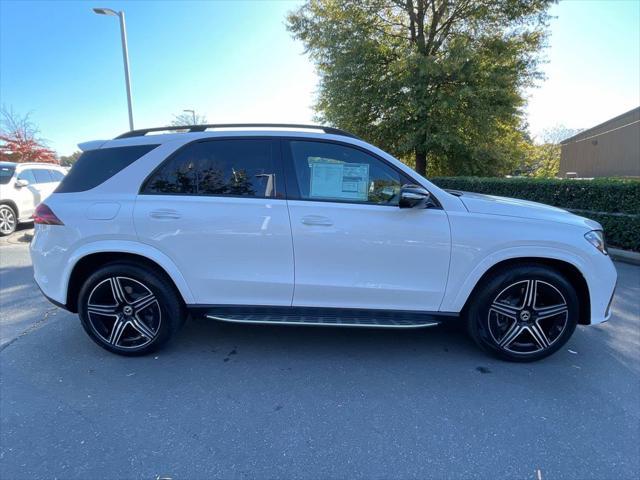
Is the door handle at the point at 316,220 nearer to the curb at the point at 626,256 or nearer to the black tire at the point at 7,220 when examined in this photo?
the curb at the point at 626,256

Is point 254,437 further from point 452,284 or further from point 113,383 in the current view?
point 452,284

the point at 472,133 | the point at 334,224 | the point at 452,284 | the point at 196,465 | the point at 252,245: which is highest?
the point at 472,133

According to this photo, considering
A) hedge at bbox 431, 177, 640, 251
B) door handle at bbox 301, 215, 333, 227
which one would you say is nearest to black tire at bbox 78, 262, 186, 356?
→ door handle at bbox 301, 215, 333, 227

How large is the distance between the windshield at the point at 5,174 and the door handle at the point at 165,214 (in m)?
8.17

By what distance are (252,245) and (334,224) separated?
67 centimetres

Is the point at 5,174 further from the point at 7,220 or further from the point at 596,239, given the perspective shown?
the point at 596,239

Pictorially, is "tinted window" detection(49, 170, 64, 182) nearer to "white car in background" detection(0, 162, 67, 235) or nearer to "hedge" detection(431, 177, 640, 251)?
"white car in background" detection(0, 162, 67, 235)

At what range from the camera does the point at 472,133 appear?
1330cm

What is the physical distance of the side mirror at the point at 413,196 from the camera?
2576mm

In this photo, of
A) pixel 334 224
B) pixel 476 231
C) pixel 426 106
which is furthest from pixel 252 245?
pixel 426 106

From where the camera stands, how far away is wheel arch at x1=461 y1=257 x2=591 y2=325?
2.81m

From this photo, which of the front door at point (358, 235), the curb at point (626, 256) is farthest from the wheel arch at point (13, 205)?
the curb at point (626, 256)

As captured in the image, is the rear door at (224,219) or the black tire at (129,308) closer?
the rear door at (224,219)

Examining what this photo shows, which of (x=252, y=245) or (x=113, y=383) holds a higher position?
(x=252, y=245)
